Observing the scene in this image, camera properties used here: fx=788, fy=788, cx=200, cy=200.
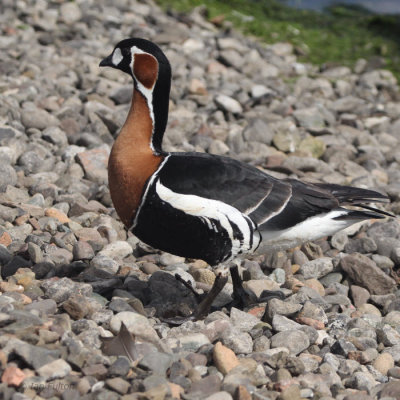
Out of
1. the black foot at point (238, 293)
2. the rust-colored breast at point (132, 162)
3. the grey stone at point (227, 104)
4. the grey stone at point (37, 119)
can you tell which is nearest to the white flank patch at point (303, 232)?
the black foot at point (238, 293)

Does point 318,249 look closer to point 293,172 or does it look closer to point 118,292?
point 293,172

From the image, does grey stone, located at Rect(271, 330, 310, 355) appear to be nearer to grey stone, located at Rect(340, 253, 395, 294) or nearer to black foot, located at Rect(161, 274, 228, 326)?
black foot, located at Rect(161, 274, 228, 326)

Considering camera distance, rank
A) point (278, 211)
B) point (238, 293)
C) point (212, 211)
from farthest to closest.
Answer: point (238, 293) < point (278, 211) < point (212, 211)

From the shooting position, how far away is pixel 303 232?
205 inches

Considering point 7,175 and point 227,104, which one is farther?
point 227,104

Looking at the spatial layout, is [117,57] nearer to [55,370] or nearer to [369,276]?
[55,370]

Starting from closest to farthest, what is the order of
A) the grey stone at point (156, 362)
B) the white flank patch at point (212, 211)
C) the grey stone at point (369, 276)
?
1. the grey stone at point (156, 362)
2. the white flank patch at point (212, 211)
3. the grey stone at point (369, 276)

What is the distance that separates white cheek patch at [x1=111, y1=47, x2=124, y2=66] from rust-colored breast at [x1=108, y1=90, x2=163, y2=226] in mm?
248

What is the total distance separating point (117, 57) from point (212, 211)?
124cm

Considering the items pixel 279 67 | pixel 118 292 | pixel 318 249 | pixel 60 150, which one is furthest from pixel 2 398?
pixel 279 67

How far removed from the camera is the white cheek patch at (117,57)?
516 cm

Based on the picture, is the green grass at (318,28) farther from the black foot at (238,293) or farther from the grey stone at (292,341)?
the grey stone at (292,341)

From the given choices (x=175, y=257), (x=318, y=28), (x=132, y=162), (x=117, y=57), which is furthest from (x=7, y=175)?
(x=318, y=28)

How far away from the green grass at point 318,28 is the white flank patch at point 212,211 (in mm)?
6934
